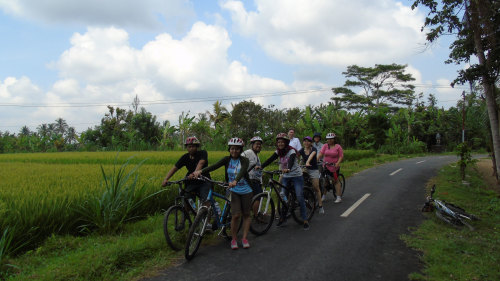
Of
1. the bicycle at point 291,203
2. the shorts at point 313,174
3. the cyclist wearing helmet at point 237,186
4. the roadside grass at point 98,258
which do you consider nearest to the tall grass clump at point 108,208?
the roadside grass at point 98,258

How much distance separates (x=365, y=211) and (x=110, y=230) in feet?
18.0

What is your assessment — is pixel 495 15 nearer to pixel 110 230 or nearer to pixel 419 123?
pixel 110 230

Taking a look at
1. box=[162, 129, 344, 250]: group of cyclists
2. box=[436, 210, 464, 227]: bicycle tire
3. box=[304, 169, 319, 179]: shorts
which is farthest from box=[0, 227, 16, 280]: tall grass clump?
box=[436, 210, 464, 227]: bicycle tire

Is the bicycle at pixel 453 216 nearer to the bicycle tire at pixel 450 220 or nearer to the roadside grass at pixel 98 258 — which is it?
the bicycle tire at pixel 450 220

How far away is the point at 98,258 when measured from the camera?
13.3ft

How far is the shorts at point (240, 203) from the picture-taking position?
15.6ft

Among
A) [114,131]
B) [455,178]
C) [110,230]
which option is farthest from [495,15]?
[114,131]

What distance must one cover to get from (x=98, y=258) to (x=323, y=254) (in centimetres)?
313

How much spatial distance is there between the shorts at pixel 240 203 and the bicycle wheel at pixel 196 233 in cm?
44

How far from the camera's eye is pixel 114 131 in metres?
30.5

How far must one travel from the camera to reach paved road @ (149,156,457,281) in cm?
390

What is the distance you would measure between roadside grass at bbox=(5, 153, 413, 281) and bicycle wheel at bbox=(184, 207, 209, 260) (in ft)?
0.68

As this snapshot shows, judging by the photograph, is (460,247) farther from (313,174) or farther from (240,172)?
(240,172)

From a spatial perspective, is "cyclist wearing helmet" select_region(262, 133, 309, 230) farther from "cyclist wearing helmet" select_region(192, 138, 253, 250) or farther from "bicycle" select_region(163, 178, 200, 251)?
"bicycle" select_region(163, 178, 200, 251)
